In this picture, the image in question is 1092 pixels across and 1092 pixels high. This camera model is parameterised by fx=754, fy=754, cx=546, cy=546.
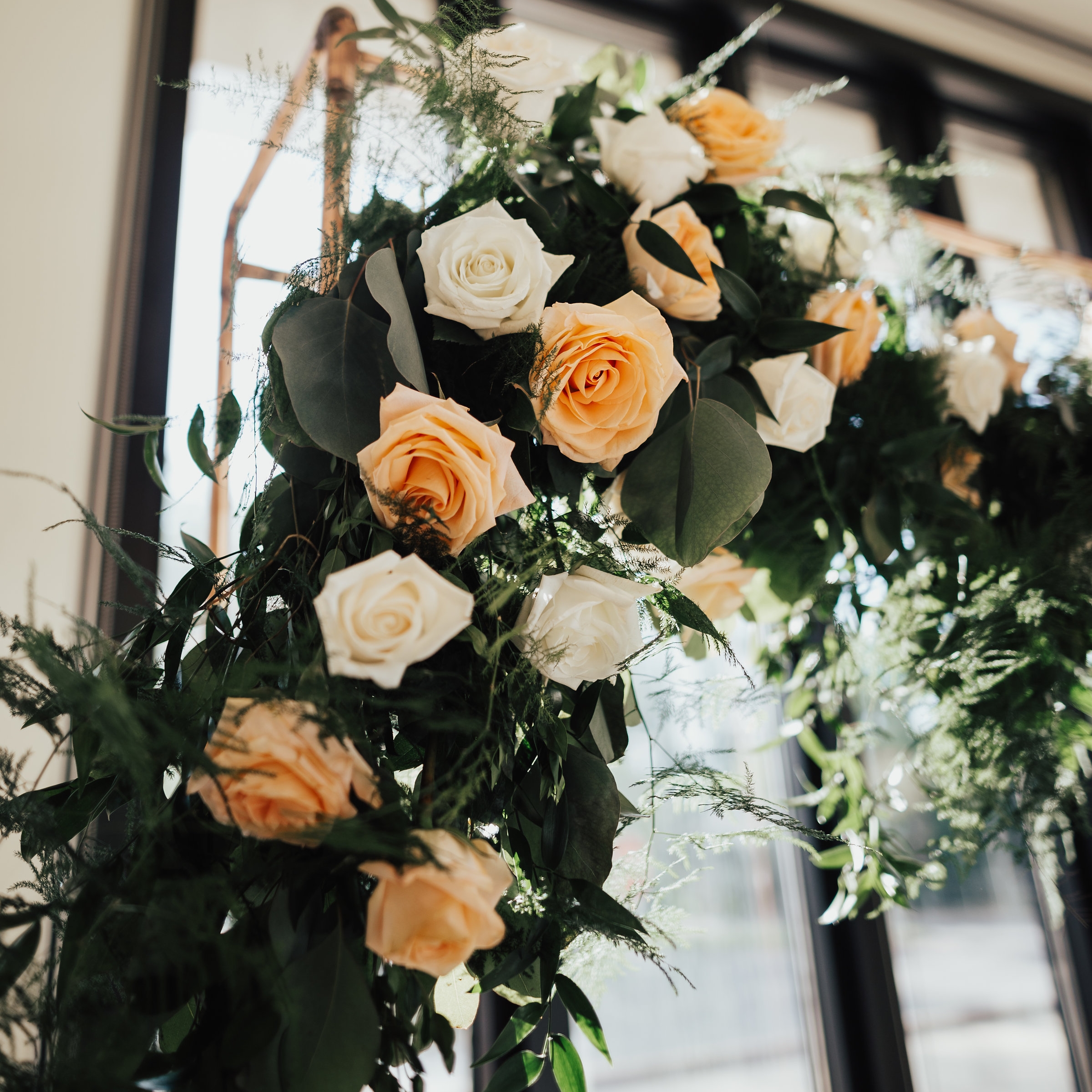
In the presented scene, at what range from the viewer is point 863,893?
2.88 feet

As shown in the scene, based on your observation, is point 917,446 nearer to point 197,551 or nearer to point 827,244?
point 827,244

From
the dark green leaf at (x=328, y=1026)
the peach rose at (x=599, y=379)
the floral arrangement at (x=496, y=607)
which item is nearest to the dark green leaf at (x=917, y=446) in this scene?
the floral arrangement at (x=496, y=607)

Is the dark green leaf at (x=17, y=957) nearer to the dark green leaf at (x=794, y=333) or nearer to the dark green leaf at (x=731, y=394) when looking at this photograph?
the dark green leaf at (x=731, y=394)

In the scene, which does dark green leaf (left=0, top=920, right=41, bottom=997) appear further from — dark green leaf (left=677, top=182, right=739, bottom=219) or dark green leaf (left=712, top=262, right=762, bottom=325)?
dark green leaf (left=677, top=182, right=739, bottom=219)

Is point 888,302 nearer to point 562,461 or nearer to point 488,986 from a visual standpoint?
point 562,461

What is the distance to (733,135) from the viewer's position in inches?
33.7

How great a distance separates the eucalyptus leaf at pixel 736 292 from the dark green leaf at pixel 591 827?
0.47 m

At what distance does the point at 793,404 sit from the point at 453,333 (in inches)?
13.7

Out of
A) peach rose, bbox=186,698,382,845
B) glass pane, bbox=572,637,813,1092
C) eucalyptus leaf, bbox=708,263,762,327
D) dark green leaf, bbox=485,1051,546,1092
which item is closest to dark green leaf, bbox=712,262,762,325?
eucalyptus leaf, bbox=708,263,762,327

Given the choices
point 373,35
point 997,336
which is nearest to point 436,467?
point 373,35

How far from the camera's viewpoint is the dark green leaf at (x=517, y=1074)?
549 mm

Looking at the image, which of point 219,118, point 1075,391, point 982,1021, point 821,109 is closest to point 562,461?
point 1075,391

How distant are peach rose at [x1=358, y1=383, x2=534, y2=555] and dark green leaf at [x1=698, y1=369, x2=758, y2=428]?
27 cm

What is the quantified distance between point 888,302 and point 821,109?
1.27m
